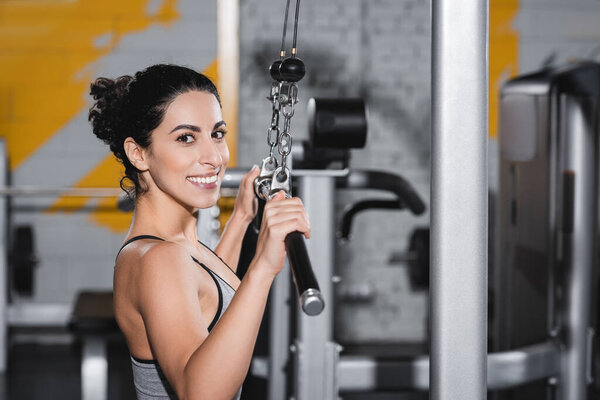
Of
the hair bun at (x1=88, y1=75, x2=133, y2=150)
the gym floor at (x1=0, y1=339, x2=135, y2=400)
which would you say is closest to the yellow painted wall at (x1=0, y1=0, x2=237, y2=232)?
the gym floor at (x1=0, y1=339, x2=135, y2=400)

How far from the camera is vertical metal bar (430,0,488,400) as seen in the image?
2.81 ft

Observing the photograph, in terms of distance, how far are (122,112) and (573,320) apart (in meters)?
1.70

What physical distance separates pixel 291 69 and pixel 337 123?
0.83 metres

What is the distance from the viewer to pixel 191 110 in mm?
1089

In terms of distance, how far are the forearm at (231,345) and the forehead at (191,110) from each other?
0.29m

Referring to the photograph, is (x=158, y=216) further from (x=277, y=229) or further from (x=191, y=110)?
(x=277, y=229)

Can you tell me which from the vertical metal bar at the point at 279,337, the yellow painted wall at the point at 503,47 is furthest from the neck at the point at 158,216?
the yellow painted wall at the point at 503,47

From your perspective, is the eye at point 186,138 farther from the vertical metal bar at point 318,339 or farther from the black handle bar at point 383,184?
the black handle bar at point 383,184

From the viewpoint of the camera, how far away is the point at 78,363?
4.25 m

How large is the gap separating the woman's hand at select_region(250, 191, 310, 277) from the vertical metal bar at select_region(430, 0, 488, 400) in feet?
0.56

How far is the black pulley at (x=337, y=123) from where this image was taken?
1.76 m

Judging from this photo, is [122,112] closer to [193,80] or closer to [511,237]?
[193,80]

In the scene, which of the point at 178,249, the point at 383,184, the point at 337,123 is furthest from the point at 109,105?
the point at 383,184

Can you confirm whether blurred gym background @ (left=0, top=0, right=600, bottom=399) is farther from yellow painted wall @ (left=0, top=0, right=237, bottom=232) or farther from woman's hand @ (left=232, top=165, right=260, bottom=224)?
woman's hand @ (left=232, top=165, right=260, bottom=224)
